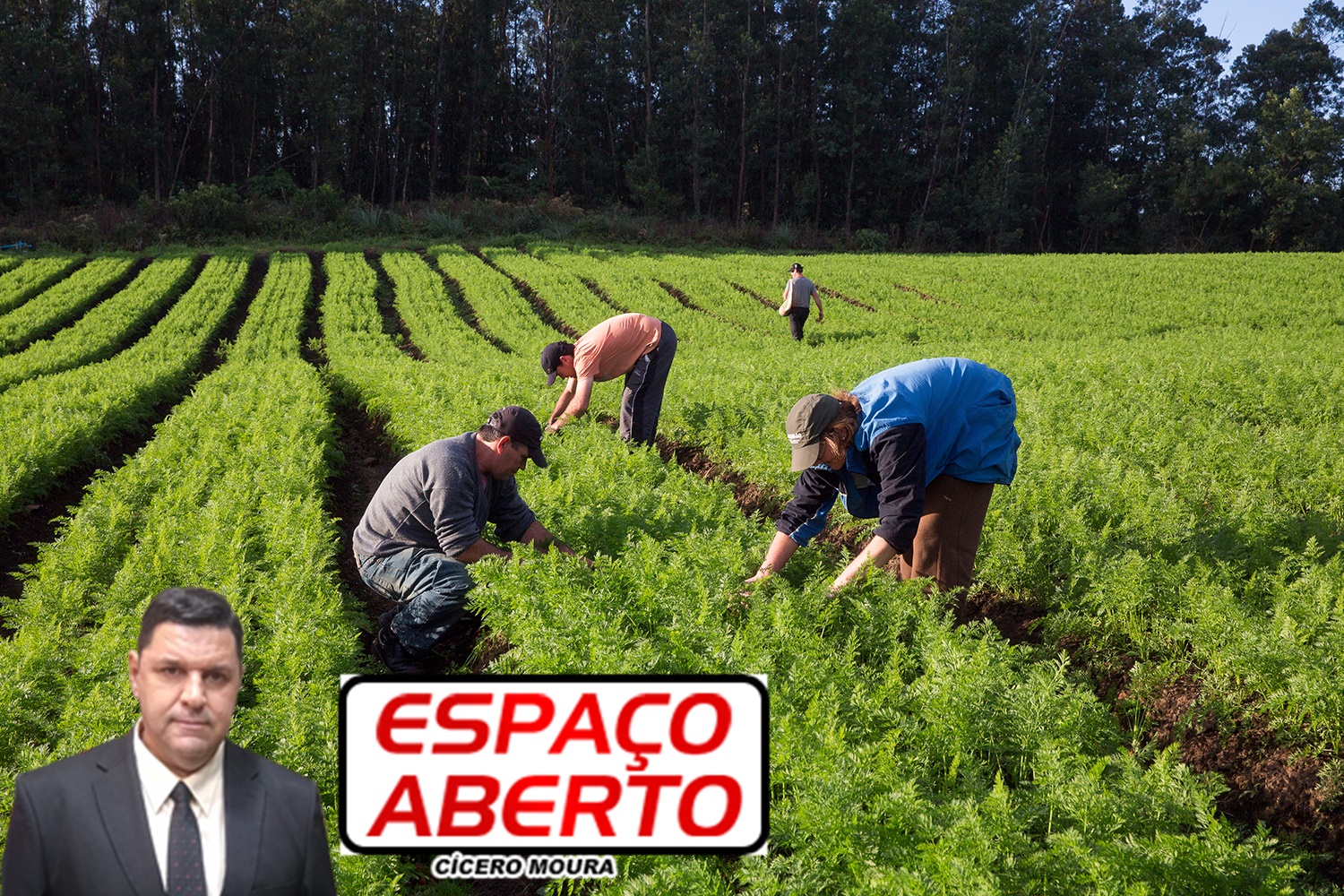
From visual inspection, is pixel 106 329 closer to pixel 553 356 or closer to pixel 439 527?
pixel 553 356

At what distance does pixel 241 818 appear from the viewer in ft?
5.12

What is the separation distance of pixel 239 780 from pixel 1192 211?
65.7 m

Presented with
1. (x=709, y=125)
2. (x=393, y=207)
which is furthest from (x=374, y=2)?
(x=709, y=125)

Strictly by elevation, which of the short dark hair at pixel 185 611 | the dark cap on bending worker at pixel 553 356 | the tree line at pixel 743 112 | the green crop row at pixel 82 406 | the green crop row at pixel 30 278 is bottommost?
the green crop row at pixel 82 406

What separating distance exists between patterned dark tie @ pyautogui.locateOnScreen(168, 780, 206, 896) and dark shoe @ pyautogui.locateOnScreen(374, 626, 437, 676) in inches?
156

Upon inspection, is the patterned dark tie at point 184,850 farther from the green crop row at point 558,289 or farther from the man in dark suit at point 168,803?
the green crop row at point 558,289

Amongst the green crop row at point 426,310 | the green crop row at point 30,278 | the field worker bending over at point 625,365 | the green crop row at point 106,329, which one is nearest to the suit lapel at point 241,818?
the field worker bending over at point 625,365

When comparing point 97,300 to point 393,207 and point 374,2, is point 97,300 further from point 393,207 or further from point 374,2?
point 374,2

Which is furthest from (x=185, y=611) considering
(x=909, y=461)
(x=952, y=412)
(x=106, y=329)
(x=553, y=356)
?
(x=106, y=329)

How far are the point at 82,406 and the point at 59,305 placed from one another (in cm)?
1630

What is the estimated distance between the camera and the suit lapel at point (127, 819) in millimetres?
1488

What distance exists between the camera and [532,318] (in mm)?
24922

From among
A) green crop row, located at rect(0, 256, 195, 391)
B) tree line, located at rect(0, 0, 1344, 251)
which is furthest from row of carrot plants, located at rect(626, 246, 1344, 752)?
tree line, located at rect(0, 0, 1344, 251)

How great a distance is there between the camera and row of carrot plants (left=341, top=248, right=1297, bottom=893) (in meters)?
2.83
